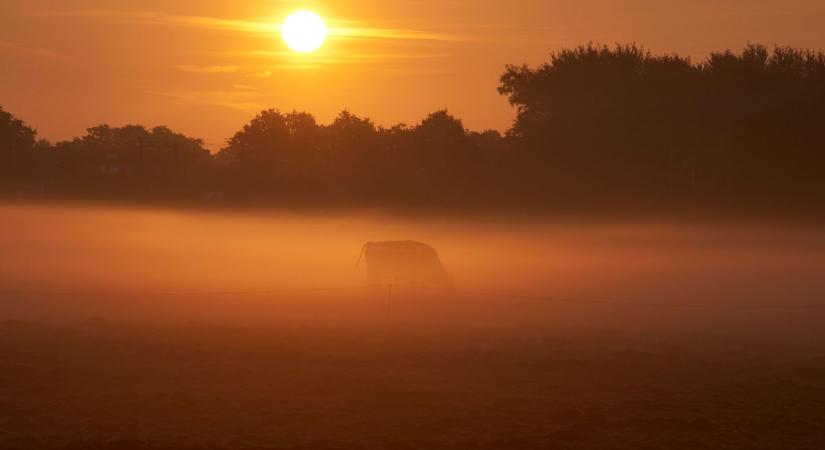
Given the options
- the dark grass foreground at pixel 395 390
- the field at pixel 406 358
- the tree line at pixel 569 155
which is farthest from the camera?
the tree line at pixel 569 155

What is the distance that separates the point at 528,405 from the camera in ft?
44.5

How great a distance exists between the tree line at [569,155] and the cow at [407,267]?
1322 inches

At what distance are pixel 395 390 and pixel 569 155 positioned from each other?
165ft

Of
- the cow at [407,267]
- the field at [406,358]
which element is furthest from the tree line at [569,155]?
the cow at [407,267]

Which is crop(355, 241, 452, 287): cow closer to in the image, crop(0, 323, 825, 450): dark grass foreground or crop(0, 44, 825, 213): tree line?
crop(0, 323, 825, 450): dark grass foreground

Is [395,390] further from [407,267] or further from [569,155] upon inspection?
[569,155]

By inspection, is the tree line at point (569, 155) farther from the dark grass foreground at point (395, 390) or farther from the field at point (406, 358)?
the dark grass foreground at point (395, 390)

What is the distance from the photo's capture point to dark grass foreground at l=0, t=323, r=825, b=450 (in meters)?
12.0

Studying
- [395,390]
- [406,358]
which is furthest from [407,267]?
[395,390]

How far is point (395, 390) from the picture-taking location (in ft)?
47.0

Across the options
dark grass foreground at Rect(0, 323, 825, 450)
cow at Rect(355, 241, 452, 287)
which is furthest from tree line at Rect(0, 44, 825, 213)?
dark grass foreground at Rect(0, 323, 825, 450)

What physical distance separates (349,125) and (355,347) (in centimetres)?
5213

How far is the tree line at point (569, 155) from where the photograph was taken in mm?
60625

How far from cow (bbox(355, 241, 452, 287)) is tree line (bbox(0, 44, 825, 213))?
33.6 metres
